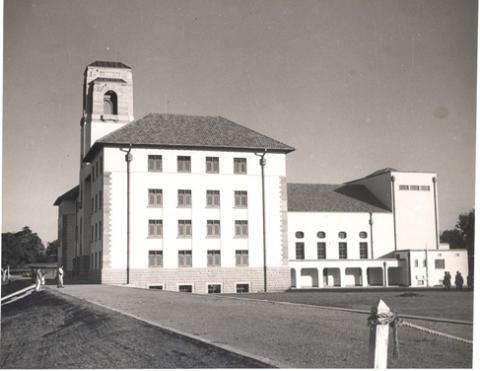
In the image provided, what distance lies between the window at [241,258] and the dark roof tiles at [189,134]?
7.54m

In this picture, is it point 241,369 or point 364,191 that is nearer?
point 241,369

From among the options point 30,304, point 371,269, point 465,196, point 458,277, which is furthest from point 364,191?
point 465,196

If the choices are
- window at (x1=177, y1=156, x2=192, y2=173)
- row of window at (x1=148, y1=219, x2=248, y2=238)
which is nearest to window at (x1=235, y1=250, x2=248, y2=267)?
row of window at (x1=148, y1=219, x2=248, y2=238)

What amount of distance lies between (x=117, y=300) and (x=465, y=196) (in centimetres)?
1253

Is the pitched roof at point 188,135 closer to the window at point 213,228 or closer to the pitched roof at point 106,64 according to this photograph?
the window at point 213,228

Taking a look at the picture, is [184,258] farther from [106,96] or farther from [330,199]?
[330,199]

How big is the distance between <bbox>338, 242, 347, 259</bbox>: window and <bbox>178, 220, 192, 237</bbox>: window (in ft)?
70.3

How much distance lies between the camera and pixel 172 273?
44469 mm

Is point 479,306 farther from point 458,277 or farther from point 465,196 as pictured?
point 458,277

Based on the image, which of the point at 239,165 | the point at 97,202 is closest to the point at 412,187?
the point at 239,165

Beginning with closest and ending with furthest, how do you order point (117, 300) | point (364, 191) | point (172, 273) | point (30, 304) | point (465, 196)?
point (465, 196)
point (117, 300)
point (30, 304)
point (172, 273)
point (364, 191)

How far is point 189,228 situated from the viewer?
45531 millimetres

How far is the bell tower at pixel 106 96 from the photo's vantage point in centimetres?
5175

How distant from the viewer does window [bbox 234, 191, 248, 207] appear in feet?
152
